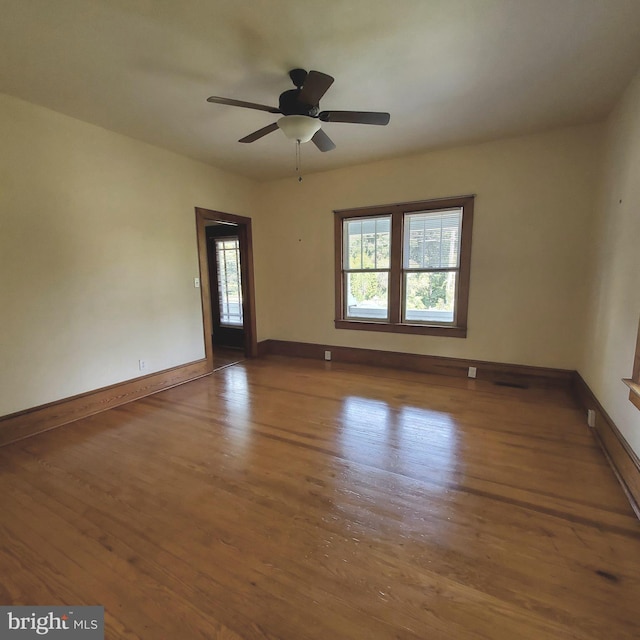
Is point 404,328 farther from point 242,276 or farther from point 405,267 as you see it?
point 242,276

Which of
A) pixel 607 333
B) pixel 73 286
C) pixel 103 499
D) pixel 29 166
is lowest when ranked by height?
pixel 103 499

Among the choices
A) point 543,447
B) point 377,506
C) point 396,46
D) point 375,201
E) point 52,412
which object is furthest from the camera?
point 375,201

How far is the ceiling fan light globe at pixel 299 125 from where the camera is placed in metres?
2.35

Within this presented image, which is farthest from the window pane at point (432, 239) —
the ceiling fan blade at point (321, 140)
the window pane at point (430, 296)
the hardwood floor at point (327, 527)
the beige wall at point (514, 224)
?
the hardwood floor at point (327, 527)

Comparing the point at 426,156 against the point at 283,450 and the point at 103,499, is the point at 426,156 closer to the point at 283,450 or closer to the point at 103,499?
the point at 283,450

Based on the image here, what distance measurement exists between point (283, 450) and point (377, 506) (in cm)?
88

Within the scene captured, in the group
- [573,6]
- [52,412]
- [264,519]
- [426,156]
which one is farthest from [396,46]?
[52,412]

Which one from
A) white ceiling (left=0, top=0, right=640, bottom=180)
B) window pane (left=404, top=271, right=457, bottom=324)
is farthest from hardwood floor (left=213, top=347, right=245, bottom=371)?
white ceiling (left=0, top=0, right=640, bottom=180)

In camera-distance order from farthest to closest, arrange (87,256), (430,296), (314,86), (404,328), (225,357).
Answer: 1. (225,357)
2. (404,328)
3. (430,296)
4. (87,256)
5. (314,86)

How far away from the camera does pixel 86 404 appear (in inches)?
127

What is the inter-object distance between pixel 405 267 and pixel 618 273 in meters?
2.19

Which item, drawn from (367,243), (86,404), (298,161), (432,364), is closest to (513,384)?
(432,364)

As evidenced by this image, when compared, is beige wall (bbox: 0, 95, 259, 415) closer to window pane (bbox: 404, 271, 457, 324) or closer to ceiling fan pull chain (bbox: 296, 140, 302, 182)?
ceiling fan pull chain (bbox: 296, 140, 302, 182)

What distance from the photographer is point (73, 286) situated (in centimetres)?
308
